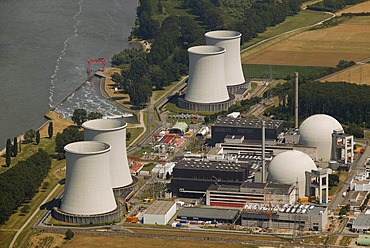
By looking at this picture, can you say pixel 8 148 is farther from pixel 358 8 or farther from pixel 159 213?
pixel 358 8

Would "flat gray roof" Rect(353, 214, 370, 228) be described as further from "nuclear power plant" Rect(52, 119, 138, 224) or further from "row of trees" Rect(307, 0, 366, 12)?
"row of trees" Rect(307, 0, 366, 12)

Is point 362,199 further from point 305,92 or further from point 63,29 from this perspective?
point 63,29

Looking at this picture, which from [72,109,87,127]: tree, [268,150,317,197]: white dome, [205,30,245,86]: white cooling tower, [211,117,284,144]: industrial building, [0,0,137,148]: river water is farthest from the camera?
[205,30,245,86]: white cooling tower

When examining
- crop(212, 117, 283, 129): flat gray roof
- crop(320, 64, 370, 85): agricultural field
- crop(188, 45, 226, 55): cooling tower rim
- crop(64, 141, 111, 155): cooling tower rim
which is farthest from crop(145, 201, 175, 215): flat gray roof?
crop(320, 64, 370, 85): agricultural field

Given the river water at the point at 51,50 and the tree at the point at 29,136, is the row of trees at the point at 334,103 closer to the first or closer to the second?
the river water at the point at 51,50

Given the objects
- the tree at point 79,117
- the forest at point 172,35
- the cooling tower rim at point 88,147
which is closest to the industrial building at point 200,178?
the cooling tower rim at point 88,147

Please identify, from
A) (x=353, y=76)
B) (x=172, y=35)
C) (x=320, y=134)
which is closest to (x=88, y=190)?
(x=320, y=134)

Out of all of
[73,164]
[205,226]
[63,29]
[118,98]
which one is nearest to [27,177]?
[73,164]
